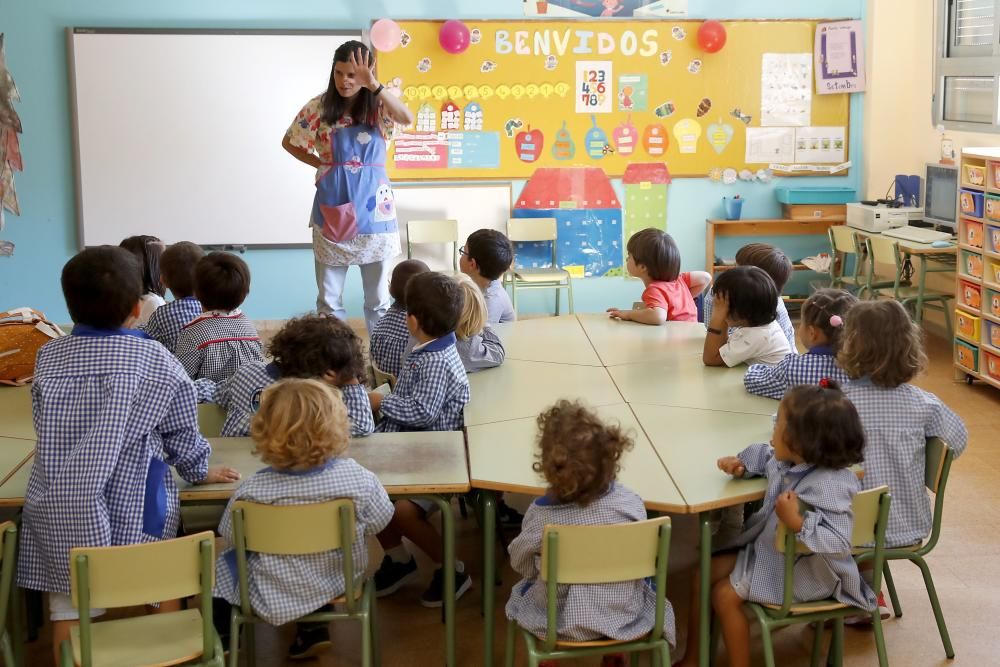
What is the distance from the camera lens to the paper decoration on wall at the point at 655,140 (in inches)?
278

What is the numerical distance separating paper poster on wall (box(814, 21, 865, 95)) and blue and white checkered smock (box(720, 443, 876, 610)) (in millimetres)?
5041

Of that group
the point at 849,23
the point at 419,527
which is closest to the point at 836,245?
the point at 849,23

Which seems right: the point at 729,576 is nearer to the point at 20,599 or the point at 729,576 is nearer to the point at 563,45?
the point at 20,599

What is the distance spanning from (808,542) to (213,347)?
76.6 inches

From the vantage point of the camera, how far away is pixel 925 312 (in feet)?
22.8

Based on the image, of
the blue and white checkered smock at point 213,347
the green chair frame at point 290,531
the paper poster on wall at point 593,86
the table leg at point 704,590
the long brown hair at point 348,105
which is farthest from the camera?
the paper poster on wall at point 593,86

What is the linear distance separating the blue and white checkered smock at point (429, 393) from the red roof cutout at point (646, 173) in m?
4.15

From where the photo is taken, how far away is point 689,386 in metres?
3.44

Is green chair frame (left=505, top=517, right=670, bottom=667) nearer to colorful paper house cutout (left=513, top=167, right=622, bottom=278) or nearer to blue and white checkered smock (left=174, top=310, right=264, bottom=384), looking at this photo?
blue and white checkered smock (left=174, top=310, right=264, bottom=384)

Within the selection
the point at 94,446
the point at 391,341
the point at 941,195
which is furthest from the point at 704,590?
the point at 941,195

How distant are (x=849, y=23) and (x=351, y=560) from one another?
227 inches

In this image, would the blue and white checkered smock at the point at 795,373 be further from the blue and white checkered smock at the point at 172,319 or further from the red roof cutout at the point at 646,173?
the red roof cutout at the point at 646,173

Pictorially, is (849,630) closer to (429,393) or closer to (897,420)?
(897,420)

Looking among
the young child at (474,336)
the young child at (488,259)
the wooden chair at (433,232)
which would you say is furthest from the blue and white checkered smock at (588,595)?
the wooden chair at (433,232)
